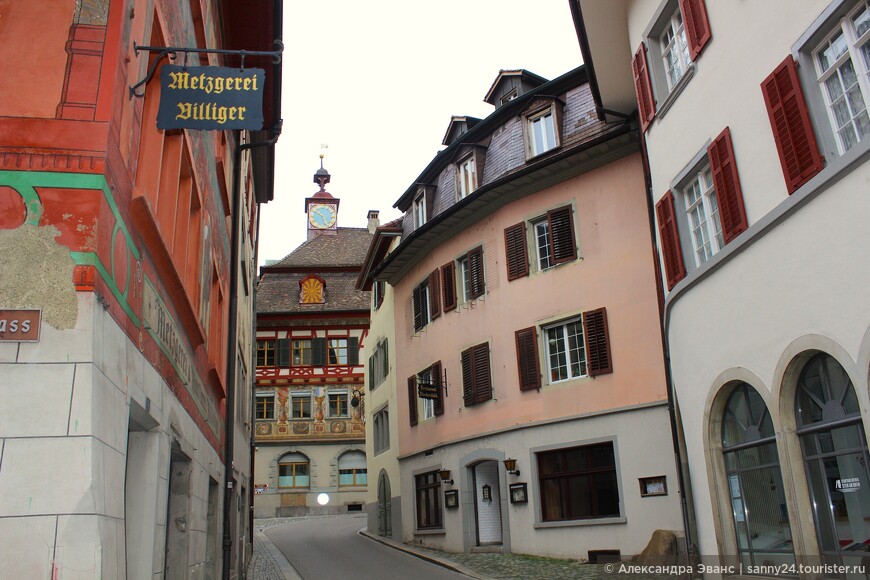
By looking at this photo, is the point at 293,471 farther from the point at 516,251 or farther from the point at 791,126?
the point at 791,126

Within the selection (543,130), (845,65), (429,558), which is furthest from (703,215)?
(429,558)

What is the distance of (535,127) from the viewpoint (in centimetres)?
1981

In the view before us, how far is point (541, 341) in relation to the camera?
61.0ft

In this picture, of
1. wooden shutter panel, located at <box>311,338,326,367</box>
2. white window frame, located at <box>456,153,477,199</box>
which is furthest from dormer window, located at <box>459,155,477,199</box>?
wooden shutter panel, located at <box>311,338,326,367</box>

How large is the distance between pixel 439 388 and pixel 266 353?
Answer: 2356 cm

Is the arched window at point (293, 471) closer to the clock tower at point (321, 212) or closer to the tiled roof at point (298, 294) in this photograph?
the tiled roof at point (298, 294)

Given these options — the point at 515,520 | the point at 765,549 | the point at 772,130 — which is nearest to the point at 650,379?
the point at 515,520

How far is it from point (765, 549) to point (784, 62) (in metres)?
5.67

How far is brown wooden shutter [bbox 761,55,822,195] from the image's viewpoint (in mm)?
8156

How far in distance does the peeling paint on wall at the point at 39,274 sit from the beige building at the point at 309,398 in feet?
126

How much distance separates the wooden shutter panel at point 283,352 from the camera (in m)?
43.8

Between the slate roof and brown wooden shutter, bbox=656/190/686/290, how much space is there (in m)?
32.8

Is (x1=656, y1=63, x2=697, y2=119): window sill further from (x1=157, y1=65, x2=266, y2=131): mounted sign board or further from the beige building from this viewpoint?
the beige building

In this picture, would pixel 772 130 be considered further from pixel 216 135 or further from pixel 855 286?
pixel 216 135
